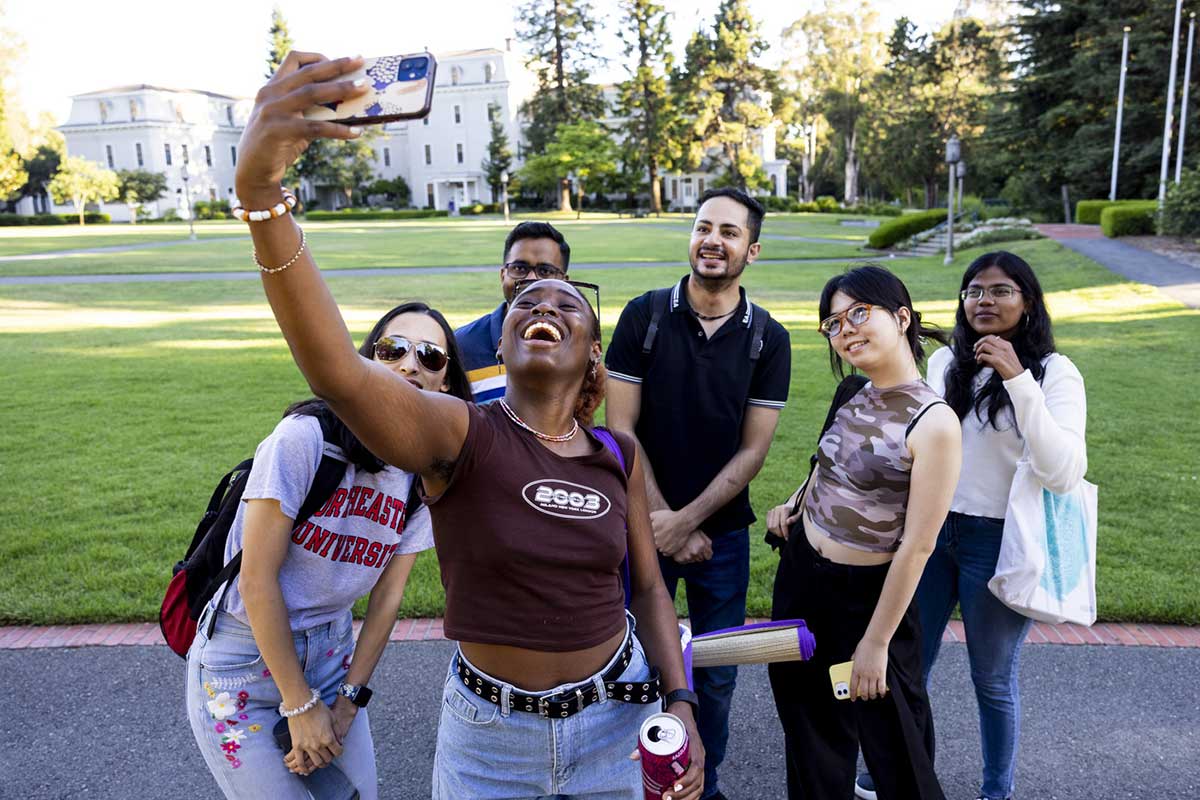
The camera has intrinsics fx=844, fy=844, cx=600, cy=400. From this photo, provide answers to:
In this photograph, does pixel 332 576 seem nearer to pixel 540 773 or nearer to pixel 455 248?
pixel 540 773

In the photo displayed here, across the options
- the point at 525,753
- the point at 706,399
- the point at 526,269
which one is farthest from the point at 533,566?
the point at 526,269

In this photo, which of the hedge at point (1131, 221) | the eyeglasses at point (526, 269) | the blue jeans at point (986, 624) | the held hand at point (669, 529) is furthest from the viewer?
the hedge at point (1131, 221)

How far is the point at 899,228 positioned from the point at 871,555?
33.9 meters

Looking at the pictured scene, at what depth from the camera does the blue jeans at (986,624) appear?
3186mm

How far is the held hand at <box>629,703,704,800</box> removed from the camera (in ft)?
6.24

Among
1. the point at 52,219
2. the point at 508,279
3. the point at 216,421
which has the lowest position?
the point at 216,421

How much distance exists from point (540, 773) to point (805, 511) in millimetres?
1442

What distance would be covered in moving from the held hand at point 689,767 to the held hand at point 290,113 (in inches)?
56.2

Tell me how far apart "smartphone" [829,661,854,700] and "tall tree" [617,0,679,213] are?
64621 mm

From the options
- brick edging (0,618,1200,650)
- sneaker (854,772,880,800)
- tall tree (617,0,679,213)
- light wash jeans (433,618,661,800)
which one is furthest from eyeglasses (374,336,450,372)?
tall tree (617,0,679,213)

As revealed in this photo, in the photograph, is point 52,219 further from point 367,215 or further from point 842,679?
point 842,679

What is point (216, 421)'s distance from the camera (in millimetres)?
9602

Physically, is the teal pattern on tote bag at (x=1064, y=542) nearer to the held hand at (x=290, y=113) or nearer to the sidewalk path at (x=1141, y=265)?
the held hand at (x=290, y=113)

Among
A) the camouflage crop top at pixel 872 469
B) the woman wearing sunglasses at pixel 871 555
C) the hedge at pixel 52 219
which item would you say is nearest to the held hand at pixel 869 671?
the woman wearing sunglasses at pixel 871 555
